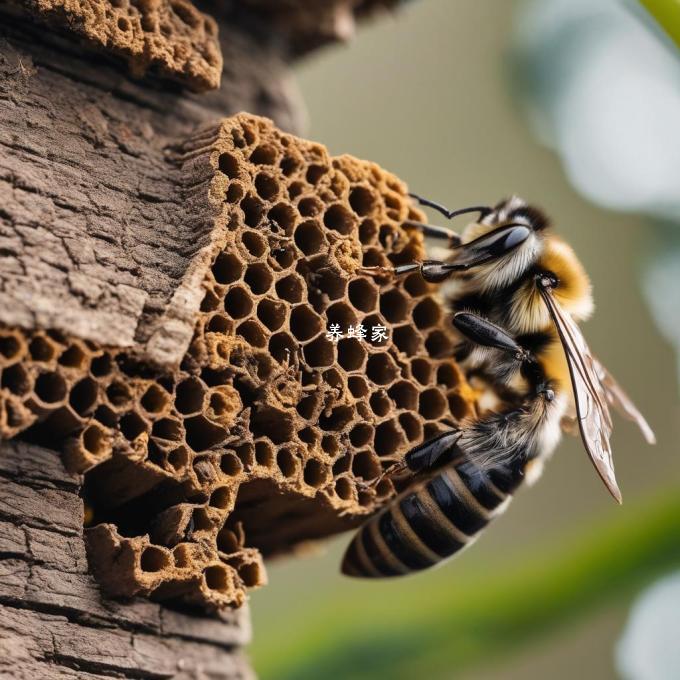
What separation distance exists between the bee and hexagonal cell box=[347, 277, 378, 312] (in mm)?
23

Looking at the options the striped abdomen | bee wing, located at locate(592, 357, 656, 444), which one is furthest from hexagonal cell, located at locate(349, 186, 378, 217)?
bee wing, located at locate(592, 357, 656, 444)

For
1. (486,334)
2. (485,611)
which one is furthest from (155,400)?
(485,611)

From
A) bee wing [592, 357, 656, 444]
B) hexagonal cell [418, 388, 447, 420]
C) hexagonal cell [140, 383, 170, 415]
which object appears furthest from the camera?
bee wing [592, 357, 656, 444]

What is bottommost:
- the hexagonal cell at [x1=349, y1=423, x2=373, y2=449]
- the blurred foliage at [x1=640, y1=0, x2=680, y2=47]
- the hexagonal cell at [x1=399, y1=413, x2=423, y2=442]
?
the hexagonal cell at [x1=349, y1=423, x2=373, y2=449]

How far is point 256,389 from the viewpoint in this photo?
131 centimetres

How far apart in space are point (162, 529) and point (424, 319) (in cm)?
55

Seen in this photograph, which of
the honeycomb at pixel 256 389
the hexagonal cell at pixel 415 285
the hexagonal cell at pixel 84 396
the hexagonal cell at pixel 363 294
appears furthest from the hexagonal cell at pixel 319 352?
the hexagonal cell at pixel 84 396

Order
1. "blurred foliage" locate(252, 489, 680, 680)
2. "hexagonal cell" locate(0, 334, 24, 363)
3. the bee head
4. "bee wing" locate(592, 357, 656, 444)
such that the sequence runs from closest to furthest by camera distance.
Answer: "hexagonal cell" locate(0, 334, 24, 363), the bee head, "bee wing" locate(592, 357, 656, 444), "blurred foliage" locate(252, 489, 680, 680)

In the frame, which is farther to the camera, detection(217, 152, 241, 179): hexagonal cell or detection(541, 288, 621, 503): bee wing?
detection(541, 288, 621, 503): bee wing

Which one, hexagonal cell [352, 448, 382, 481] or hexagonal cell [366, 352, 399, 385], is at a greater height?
hexagonal cell [366, 352, 399, 385]

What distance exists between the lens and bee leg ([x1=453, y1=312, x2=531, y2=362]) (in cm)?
158

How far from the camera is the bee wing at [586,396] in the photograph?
59.1 inches

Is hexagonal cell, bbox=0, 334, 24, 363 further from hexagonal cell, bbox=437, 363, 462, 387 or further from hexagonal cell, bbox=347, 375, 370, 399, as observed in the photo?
hexagonal cell, bbox=437, 363, 462, 387

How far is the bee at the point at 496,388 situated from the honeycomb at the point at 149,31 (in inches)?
15.8
